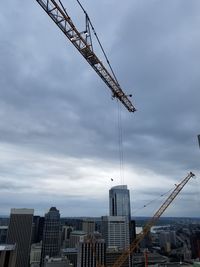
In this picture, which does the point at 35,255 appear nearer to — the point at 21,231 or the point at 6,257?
the point at 21,231

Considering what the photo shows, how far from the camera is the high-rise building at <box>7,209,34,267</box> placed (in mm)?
158125

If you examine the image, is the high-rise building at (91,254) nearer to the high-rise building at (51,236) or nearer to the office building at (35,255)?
the office building at (35,255)

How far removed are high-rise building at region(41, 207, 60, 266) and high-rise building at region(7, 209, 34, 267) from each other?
12440 millimetres

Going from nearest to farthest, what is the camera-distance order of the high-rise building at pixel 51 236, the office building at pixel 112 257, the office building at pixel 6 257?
the office building at pixel 6 257
the office building at pixel 112 257
the high-rise building at pixel 51 236

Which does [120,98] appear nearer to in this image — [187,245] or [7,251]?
[7,251]

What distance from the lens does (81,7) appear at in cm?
4144

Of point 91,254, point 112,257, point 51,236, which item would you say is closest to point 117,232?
point 51,236

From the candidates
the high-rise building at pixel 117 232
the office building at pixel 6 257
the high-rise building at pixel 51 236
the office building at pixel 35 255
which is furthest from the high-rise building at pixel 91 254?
the office building at pixel 6 257

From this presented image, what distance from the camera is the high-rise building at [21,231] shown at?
15812cm

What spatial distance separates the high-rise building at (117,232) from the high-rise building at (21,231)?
173ft

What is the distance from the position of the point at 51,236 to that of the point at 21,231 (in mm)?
21920

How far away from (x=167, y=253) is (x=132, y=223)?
99.4 feet

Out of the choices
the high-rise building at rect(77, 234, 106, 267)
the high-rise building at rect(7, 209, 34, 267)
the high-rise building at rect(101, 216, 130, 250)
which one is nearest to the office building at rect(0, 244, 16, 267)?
the high-rise building at rect(77, 234, 106, 267)

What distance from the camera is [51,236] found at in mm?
181250
